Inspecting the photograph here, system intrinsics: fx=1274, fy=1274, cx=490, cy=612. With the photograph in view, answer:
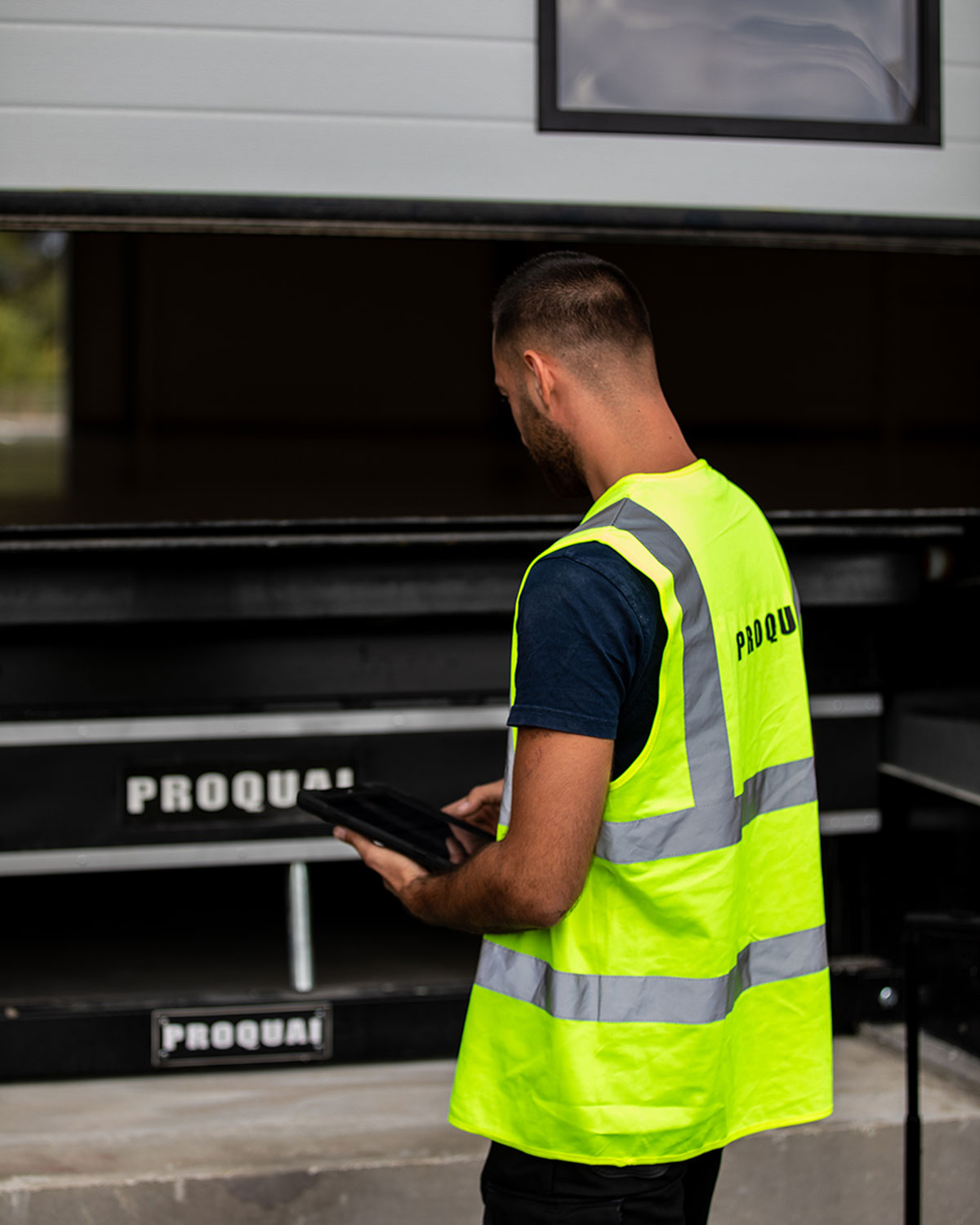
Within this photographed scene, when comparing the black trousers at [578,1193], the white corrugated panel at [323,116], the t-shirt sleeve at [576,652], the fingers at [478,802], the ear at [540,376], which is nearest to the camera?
the t-shirt sleeve at [576,652]

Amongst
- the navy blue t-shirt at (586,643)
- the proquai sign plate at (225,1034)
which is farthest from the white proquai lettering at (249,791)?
the navy blue t-shirt at (586,643)

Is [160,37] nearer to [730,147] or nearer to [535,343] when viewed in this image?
[730,147]

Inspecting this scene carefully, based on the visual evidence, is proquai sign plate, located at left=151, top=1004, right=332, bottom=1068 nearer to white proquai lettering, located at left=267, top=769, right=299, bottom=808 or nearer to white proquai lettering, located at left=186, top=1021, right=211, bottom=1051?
Result: white proquai lettering, located at left=186, top=1021, right=211, bottom=1051

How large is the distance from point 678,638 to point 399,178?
147 cm

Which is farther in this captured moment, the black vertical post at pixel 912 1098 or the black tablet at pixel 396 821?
the black vertical post at pixel 912 1098

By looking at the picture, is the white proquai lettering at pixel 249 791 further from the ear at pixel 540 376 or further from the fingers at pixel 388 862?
the ear at pixel 540 376

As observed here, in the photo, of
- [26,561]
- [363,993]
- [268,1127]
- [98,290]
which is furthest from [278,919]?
[98,290]

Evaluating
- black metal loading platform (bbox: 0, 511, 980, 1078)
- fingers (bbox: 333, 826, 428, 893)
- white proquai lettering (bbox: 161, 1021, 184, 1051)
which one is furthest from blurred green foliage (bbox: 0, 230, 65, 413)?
fingers (bbox: 333, 826, 428, 893)

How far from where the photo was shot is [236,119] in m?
2.48

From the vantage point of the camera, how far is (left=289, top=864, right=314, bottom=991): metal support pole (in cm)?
299

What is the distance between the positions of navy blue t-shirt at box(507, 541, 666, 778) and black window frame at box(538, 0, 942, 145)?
1.47 m

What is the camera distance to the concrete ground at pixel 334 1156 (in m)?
2.45

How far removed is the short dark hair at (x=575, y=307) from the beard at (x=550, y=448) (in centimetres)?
9

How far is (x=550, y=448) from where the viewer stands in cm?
161
